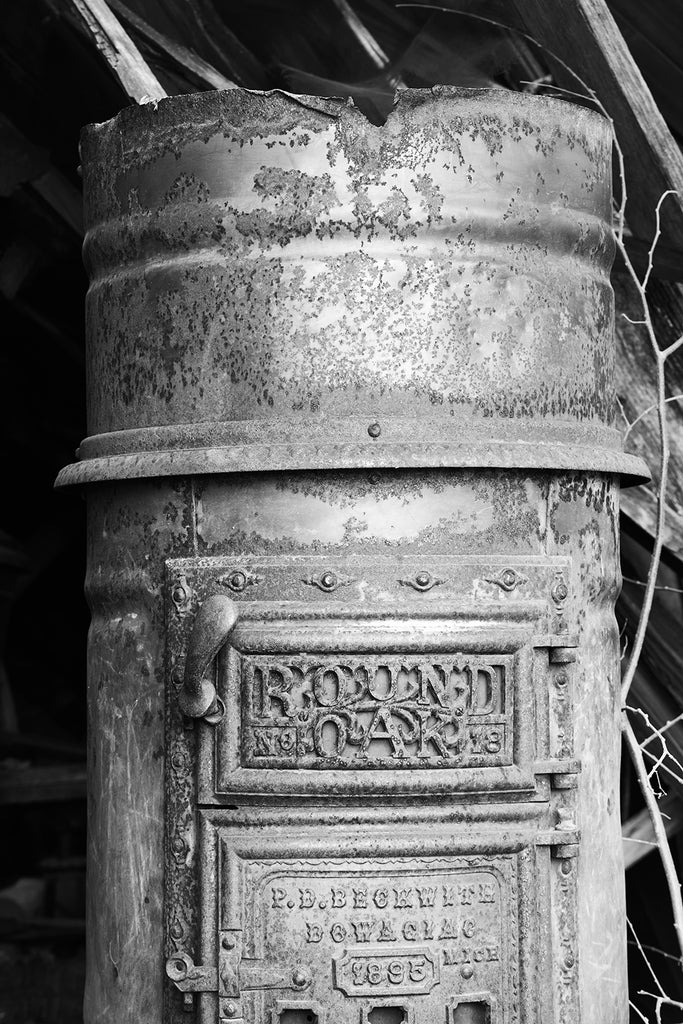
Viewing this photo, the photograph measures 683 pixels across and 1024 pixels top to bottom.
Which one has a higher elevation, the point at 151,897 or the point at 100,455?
the point at 100,455

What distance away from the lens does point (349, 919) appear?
216 centimetres

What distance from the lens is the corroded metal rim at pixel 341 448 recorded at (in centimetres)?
221

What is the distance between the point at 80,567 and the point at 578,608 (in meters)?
4.37

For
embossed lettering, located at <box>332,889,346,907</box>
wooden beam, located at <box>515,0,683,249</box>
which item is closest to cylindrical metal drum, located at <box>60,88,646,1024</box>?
embossed lettering, located at <box>332,889,346,907</box>

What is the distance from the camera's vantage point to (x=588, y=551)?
2.39m

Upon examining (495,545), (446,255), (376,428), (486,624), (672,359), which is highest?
(672,359)

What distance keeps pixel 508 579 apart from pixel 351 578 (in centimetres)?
28

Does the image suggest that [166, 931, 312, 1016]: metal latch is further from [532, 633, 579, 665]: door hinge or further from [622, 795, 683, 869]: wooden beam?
[622, 795, 683, 869]: wooden beam

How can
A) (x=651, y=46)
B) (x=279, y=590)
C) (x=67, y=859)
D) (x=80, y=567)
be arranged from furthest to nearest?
(x=80, y=567) → (x=67, y=859) → (x=651, y=46) → (x=279, y=590)

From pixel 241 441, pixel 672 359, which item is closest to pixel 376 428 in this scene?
pixel 241 441

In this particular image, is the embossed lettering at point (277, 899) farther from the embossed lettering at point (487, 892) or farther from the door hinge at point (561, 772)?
the door hinge at point (561, 772)

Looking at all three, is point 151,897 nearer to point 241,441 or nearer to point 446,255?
point 241,441

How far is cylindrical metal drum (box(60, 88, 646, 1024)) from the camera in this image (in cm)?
218

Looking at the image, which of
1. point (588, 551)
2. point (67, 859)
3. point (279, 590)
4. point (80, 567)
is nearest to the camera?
point (279, 590)
